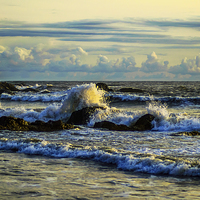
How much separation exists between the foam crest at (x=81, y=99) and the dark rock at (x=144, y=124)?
4.34m

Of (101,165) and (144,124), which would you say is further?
(144,124)

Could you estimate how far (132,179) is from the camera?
5.55m

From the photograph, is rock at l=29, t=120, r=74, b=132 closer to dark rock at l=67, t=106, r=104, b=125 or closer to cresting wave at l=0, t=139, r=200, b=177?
dark rock at l=67, t=106, r=104, b=125

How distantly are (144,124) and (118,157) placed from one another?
5.11m

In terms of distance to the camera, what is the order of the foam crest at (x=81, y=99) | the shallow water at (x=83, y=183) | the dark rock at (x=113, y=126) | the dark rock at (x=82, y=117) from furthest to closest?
the foam crest at (x=81, y=99)
the dark rock at (x=82, y=117)
the dark rock at (x=113, y=126)
the shallow water at (x=83, y=183)

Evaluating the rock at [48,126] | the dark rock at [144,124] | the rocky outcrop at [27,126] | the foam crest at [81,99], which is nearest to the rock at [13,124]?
the rocky outcrop at [27,126]

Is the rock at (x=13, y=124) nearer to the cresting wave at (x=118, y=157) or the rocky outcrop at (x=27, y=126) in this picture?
the rocky outcrop at (x=27, y=126)

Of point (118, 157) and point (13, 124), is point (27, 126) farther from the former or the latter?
point (118, 157)

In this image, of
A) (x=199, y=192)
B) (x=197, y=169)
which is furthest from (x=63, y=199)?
(x=197, y=169)

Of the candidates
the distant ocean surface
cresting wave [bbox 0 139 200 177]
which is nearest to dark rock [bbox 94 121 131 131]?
the distant ocean surface

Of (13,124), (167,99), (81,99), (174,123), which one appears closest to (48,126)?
(13,124)

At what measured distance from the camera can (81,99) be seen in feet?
53.0

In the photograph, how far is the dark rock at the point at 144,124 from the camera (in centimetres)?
1140

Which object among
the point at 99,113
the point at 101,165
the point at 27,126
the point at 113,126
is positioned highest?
the point at 99,113
